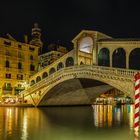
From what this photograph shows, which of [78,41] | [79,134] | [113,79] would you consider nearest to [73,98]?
[78,41]

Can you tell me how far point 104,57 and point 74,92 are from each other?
816cm

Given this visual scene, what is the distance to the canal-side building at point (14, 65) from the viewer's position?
135 feet

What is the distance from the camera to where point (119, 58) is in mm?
27828

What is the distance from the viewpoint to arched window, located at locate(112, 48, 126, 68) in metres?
27.3

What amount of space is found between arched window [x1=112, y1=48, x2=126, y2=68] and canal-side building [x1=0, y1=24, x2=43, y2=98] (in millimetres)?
17549

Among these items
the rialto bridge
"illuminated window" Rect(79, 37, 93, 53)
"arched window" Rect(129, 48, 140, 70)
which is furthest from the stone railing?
"illuminated window" Rect(79, 37, 93, 53)

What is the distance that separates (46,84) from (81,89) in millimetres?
4433

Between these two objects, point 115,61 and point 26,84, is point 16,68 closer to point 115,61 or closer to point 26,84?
point 26,84

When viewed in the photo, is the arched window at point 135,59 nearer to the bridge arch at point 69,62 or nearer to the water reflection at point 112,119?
the water reflection at point 112,119

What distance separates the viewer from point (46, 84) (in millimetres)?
33375

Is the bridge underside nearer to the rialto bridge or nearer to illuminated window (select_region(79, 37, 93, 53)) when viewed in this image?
the rialto bridge

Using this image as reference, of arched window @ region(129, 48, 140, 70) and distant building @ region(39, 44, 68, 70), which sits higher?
distant building @ region(39, 44, 68, 70)

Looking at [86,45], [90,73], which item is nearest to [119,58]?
[90,73]

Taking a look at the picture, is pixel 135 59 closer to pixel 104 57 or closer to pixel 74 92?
pixel 104 57
